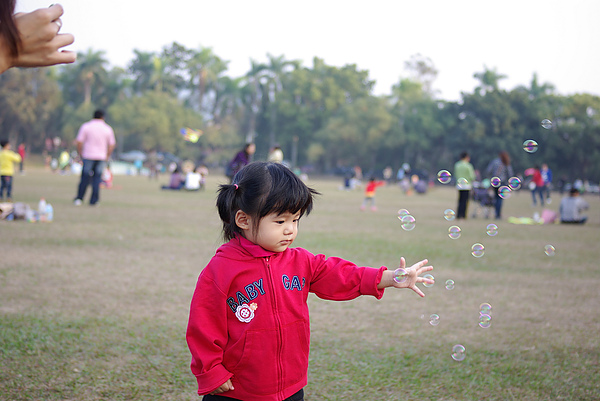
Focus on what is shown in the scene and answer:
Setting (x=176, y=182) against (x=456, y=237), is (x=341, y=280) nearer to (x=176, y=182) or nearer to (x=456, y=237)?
(x=456, y=237)

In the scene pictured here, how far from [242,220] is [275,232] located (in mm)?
171

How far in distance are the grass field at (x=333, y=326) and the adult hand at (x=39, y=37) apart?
1.50 meters

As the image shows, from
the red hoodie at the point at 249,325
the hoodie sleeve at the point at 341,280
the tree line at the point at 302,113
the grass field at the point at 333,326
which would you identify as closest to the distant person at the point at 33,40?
the red hoodie at the point at 249,325

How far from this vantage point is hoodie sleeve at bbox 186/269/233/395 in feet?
7.10

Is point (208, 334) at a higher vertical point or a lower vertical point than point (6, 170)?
lower

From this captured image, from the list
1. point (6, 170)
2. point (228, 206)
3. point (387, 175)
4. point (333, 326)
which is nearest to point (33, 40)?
point (228, 206)

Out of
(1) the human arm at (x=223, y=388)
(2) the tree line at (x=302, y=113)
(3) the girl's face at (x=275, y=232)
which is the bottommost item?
(1) the human arm at (x=223, y=388)

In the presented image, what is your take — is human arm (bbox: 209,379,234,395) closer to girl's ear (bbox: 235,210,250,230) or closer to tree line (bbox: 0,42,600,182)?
girl's ear (bbox: 235,210,250,230)

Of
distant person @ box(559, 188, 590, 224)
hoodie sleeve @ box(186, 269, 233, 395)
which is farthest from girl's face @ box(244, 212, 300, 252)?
distant person @ box(559, 188, 590, 224)

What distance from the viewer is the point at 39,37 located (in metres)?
2.01

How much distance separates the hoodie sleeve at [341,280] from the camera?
2465 mm

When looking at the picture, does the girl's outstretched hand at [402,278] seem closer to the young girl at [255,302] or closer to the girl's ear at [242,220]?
the young girl at [255,302]

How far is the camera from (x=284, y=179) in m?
2.31

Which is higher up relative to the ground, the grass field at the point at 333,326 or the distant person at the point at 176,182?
the distant person at the point at 176,182
